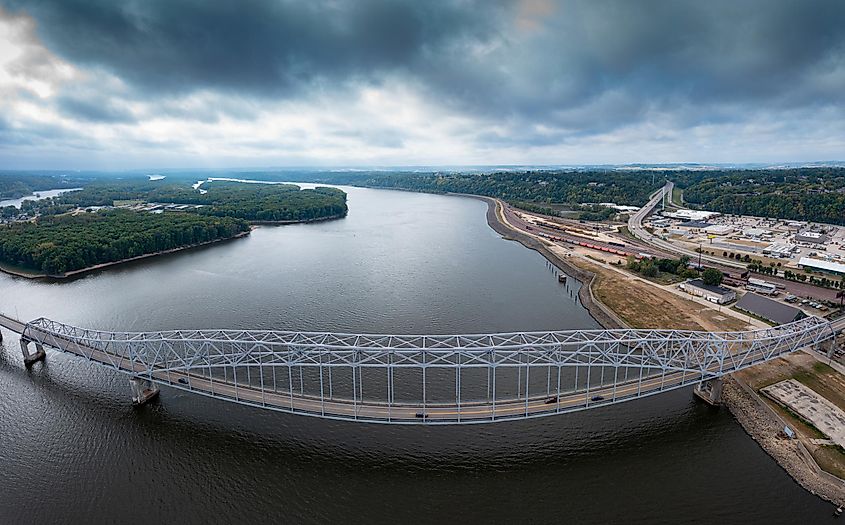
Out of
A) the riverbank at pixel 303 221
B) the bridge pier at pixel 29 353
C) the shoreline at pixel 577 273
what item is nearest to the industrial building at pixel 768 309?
the shoreline at pixel 577 273

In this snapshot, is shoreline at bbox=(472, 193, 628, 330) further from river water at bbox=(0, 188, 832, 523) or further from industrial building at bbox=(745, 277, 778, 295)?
industrial building at bbox=(745, 277, 778, 295)

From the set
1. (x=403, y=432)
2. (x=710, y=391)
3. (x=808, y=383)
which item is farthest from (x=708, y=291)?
(x=403, y=432)

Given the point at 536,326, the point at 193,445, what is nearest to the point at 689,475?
the point at 536,326

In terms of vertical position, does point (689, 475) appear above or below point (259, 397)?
below

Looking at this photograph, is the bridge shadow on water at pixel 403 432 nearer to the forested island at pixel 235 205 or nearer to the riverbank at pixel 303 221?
the riverbank at pixel 303 221

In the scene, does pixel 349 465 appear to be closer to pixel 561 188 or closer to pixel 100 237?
pixel 100 237

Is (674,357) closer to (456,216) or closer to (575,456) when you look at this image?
(575,456)

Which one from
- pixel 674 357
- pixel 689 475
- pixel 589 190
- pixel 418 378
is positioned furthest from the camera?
pixel 589 190

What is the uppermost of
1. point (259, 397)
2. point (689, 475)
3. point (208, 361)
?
point (208, 361)
